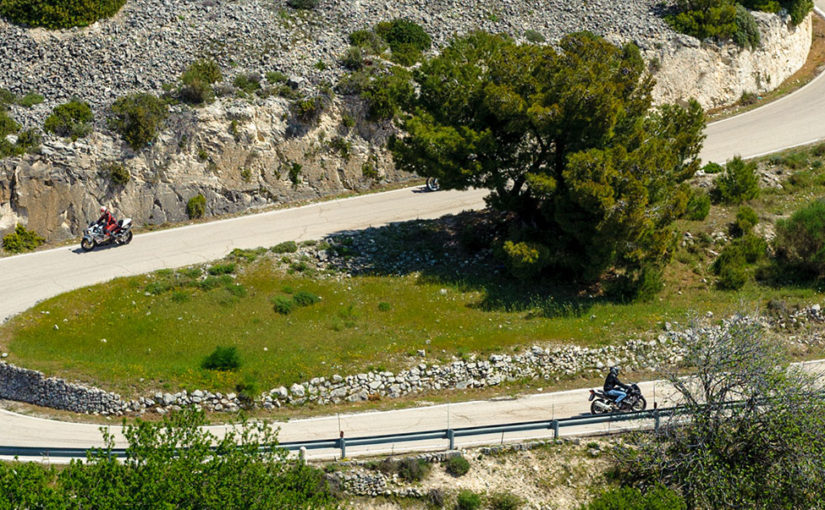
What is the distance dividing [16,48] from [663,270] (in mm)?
40202

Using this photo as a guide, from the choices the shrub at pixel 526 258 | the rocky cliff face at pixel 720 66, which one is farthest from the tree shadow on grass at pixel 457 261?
the rocky cliff face at pixel 720 66

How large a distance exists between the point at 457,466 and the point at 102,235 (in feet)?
78.9

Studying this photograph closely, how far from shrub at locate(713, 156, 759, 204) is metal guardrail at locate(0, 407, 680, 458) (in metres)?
20.5

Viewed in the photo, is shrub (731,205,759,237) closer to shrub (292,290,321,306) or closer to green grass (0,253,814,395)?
green grass (0,253,814,395)

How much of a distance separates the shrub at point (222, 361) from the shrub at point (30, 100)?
76.1 ft

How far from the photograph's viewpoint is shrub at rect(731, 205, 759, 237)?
45219 mm

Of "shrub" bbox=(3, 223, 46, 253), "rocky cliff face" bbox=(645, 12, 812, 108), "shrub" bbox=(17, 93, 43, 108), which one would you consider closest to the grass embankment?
"shrub" bbox=(3, 223, 46, 253)

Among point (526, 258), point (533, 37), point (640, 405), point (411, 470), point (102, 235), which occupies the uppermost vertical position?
point (533, 37)

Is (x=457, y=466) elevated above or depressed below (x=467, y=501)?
above

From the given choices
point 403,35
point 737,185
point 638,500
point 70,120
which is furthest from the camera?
point 403,35

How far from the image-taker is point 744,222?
45188mm

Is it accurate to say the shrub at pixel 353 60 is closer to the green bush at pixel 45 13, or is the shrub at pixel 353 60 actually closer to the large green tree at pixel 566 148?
the large green tree at pixel 566 148

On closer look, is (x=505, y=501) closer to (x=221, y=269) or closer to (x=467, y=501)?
(x=467, y=501)

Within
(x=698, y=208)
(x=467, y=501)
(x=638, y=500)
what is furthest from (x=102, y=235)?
(x=698, y=208)
